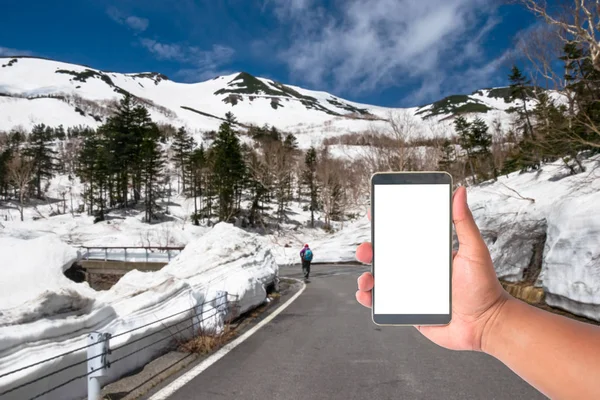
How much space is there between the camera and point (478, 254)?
78.6 inches

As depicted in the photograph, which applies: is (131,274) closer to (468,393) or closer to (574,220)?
(468,393)

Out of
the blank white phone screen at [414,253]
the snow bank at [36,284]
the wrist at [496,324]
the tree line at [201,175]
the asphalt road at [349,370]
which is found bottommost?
the asphalt road at [349,370]

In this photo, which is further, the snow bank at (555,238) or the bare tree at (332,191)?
the bare tree at (332,191)

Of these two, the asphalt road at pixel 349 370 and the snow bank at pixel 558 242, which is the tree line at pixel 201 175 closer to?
the snow bank at pixel 558 242

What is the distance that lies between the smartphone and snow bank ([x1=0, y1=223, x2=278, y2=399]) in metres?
3.35

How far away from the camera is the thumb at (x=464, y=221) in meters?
1.97

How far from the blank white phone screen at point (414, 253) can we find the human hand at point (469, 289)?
2.8 inches

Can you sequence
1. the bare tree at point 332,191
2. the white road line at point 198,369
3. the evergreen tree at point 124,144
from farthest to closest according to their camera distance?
the evergreen tree at point 124,144, the bare tree at point 332,191, the white road line at point 198,369

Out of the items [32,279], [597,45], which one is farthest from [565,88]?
[32,279]

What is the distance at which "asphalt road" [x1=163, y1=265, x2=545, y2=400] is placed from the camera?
404 cm

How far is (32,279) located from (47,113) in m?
154

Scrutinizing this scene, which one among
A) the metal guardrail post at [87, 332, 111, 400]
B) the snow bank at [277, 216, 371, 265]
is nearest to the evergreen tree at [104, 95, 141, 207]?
the snow bank at [277, 216, 371, 265]

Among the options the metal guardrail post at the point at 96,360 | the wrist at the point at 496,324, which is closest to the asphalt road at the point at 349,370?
the metal guardrail post at the point at 96,360

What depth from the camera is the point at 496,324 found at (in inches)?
73.5
